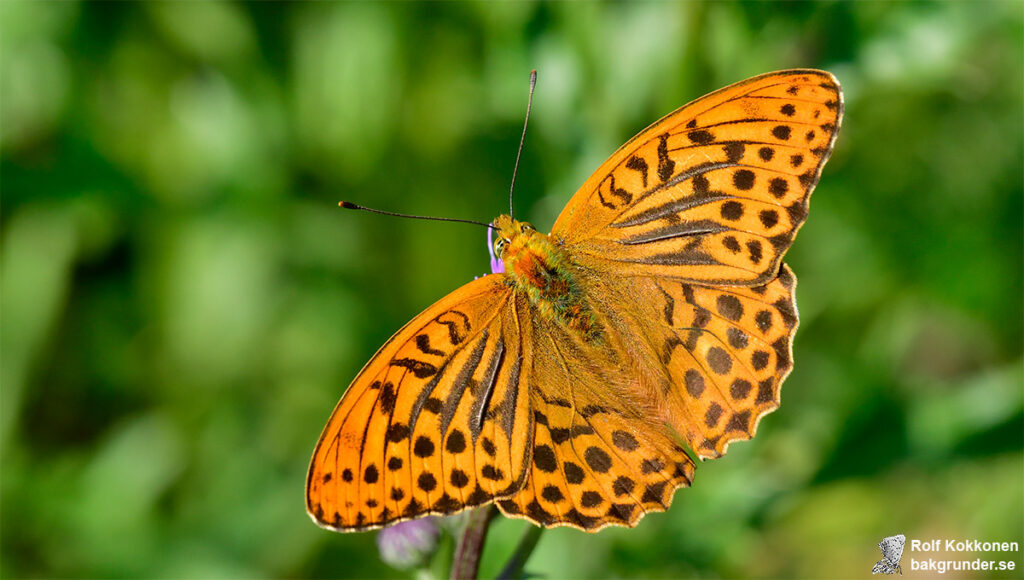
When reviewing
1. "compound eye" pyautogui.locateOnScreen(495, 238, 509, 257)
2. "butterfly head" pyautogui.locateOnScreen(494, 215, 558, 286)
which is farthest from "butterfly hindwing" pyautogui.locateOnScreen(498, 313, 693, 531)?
"compound eye" pyautogui.locateOnScreen(495, 238, 509, 257)

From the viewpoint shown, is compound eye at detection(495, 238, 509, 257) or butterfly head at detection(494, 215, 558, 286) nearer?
butterfly head at detection(494, 215, 558, 286)

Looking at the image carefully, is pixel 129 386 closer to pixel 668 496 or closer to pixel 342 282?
pixel 342 282

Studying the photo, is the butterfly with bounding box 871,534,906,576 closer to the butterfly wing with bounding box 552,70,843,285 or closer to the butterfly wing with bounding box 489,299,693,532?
the butterfly wing with bounding box 489,299,693,532

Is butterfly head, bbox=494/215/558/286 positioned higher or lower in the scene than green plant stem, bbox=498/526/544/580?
higher

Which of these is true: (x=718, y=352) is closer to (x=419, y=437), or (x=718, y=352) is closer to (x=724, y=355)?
(x=724, y=355)

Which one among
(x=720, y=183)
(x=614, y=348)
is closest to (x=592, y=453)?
(x=614, y=348)
